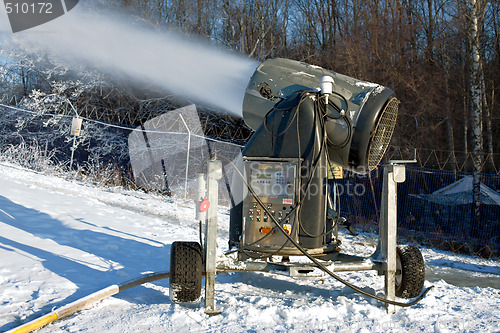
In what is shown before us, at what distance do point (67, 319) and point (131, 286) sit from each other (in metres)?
0.81

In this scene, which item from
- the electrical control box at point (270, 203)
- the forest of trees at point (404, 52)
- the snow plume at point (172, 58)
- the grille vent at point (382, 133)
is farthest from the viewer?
the forest of trees at point (404, 52)

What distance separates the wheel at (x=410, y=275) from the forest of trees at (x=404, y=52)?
719 centimetres

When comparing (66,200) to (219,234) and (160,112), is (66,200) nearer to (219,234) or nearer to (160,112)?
(219,234)

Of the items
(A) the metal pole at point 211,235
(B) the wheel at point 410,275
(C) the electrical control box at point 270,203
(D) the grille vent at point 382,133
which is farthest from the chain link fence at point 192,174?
(B) the wheel at point 410,275

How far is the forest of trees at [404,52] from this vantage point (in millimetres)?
13164

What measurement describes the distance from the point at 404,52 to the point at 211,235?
15496mm

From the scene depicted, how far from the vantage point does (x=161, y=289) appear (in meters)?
4.69

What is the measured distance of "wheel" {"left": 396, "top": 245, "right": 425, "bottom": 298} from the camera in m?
4.25

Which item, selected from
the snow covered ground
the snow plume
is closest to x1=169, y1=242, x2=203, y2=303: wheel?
the snow covered ground

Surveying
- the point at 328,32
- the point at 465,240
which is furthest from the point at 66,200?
the point at 328,32

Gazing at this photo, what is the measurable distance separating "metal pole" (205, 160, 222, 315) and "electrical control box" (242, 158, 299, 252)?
1.46 ft

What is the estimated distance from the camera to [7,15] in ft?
31.9

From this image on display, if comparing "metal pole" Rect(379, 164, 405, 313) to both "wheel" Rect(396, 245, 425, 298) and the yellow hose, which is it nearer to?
"wheel" Rect(396, 245, 425, 298)

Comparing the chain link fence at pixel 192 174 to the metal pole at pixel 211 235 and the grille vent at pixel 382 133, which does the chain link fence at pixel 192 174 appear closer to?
the metal pole at pixel 211 235
